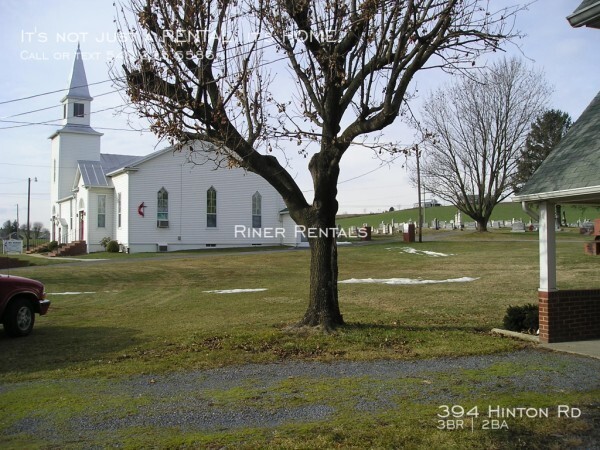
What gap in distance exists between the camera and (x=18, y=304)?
11117 mm

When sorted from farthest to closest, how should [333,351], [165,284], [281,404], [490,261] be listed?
[490,261], [165,284], [333,351], [281,404]

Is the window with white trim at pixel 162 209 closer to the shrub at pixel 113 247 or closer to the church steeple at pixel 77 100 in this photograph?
the shrub at pixel 113 247

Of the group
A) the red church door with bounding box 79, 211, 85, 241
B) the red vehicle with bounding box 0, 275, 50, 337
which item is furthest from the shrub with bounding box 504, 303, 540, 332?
the red church door with bounding box 79, 211, 85, 241

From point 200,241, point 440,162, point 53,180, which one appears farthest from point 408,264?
point 53,180

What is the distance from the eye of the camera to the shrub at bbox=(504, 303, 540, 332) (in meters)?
10.1

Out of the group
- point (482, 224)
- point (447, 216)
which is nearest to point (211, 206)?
point (482, 224)

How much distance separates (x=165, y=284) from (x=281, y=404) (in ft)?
54.7

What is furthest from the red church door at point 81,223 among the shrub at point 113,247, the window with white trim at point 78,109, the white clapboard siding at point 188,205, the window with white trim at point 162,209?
the window with white trim at point 78,109

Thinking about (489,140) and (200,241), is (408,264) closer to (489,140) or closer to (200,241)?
(200,241)

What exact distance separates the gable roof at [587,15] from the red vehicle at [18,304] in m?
11.1

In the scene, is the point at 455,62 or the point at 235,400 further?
the point at 455,62

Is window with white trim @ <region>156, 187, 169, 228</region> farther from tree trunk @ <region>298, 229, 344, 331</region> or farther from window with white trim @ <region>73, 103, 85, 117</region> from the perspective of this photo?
tree trunk @ <region>298, 229, 344, 331</region>

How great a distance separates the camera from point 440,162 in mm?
52062

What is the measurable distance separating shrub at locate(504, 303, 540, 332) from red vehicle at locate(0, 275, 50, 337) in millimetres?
9374
